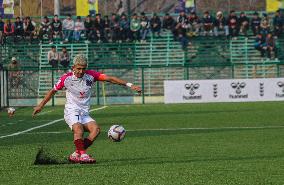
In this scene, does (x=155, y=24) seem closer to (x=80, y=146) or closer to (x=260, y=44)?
(x=260, y=44)

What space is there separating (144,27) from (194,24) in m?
2.64

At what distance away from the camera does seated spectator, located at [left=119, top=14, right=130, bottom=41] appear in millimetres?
48625

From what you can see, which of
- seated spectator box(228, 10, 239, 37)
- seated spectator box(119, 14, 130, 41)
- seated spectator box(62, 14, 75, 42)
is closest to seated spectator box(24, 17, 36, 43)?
seated spectator box(62, 14, 75, 42)

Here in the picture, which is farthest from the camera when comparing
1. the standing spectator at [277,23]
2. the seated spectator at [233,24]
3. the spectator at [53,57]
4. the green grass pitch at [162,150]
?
the standing spectator at [277,23]

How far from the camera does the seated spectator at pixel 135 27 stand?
4881cm

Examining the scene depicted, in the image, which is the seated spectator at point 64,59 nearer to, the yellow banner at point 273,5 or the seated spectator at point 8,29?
the seated spectator at point 8,29

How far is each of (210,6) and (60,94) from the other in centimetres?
2899

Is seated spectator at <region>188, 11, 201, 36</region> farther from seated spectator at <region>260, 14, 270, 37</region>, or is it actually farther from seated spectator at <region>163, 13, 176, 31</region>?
seated spectator at <region>260, 14, 270, 37</region>

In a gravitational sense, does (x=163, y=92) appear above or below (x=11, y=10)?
below

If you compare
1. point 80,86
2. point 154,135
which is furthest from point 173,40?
point 80,86

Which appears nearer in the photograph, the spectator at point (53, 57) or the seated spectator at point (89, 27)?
the spectator at point (53, 57)

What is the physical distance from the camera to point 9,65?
46969 mm

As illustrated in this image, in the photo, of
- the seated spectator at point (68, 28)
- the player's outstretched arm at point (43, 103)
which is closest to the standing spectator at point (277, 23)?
the seated spectator at point (68, 28)

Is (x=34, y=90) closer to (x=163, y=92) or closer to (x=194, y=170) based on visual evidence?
(x=163, y=92)
